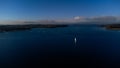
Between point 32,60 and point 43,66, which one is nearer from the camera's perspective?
point 43,66

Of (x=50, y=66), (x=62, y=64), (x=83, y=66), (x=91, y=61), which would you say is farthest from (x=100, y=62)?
(x=50, y=66)

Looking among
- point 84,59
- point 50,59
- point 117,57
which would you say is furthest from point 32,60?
point 117,57

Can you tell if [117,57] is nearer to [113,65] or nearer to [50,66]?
[113,65]

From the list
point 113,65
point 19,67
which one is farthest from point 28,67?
Answer: point 113,65

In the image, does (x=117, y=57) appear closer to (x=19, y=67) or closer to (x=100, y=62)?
(x=100, y=62)

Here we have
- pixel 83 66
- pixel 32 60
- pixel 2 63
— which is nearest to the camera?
pixel 83 66

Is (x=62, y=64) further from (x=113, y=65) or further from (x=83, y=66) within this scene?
(x=113, y=65)

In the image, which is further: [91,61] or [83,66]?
[91,61]

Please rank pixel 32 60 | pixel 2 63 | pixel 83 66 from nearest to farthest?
1. pixel 83 66
2. pixel 2 63
3. pixel 32 60
